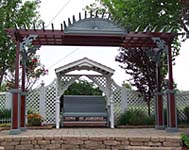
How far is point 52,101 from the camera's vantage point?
11211 millimetres

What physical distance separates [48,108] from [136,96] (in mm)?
3561

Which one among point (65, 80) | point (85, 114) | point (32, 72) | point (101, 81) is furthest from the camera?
point (32, 72)

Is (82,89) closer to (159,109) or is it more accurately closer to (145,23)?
(159,109)

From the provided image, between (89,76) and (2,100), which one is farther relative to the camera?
(2,100)

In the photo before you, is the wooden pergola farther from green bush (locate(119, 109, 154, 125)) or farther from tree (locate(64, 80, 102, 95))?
tree (locate(64, 80, 102, 95))

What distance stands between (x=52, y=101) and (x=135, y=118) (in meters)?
3.42

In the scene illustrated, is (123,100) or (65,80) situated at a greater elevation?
(65,80)

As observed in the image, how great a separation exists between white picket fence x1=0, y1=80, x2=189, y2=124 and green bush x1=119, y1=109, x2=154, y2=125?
386mm

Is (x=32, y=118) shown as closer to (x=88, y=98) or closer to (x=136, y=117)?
(x=88, y=98)

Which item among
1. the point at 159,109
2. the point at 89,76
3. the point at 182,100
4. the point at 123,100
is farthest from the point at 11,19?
the point at 182,100

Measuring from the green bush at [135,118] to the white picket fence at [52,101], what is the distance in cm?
39

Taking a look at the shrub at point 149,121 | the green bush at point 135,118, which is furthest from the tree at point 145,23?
the shrub at point 149,121

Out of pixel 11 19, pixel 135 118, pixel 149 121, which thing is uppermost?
pixel 11 19

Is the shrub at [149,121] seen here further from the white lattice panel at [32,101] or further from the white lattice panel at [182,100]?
the white lattice panel at [32,101]
